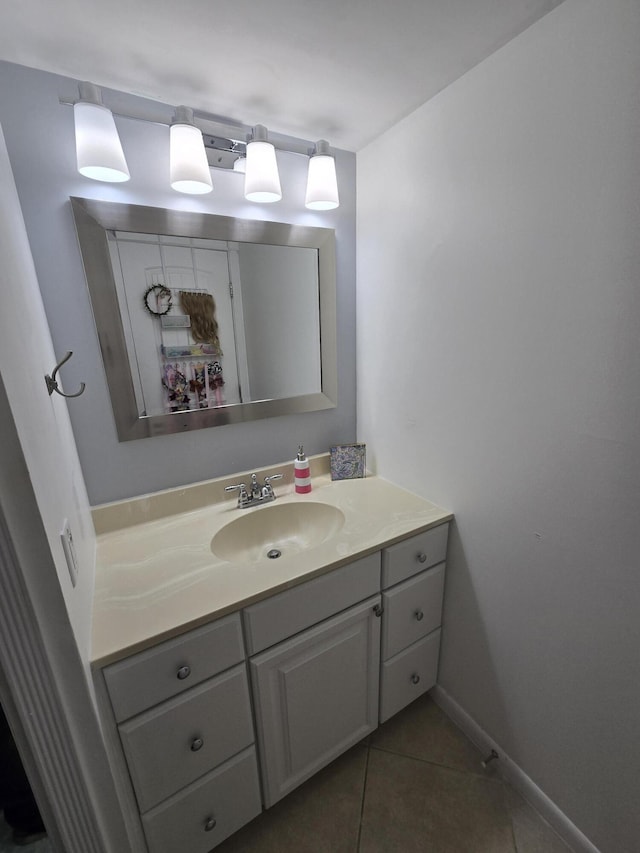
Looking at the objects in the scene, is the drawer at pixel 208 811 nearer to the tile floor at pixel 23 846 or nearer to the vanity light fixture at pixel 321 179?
the tile floor at pixel 23 846

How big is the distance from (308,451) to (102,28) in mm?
1274

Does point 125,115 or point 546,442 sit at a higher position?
point 125,115

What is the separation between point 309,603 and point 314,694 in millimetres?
308

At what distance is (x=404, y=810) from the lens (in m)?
1.10

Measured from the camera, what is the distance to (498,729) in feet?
3.83

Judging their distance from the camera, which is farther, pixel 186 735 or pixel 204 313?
pixel 204 313

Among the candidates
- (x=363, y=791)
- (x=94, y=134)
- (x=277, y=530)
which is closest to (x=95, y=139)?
(x=94, y=134)

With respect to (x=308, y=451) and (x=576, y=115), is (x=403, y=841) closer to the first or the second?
(x=308, y=451)

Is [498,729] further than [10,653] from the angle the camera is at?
Yes

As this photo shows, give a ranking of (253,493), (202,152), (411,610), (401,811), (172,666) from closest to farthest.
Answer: (172,666) < (202,152) < (401,811) < (411,610) < (253,493)

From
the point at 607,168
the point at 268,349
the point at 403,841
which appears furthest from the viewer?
the point at 268,349

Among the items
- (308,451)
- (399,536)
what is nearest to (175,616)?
(399,536)

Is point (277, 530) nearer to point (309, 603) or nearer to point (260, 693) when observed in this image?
point (309, 603)

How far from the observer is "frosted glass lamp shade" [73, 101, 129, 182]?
2.85 feet
